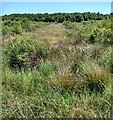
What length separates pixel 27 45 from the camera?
7848 millimetres

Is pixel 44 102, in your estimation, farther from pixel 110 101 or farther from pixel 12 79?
pixel 12 79

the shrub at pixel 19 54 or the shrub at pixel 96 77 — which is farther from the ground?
the shrub at pixel 19 54

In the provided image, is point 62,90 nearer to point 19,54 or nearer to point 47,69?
point 47,69

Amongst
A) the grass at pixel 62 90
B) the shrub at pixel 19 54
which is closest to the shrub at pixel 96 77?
the grass at pixel 62 90

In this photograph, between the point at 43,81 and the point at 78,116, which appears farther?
the point at 43,81

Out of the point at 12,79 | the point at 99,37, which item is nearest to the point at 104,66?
the point at 12,79

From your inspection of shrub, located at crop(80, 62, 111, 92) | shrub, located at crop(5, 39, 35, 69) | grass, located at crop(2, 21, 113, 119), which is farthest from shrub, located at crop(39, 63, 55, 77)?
shrub, located at crop(5, 39, 35, 69)

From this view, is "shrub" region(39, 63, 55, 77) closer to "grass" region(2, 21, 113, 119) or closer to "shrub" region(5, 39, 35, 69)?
"grass" region(2, 21, 113, 119)

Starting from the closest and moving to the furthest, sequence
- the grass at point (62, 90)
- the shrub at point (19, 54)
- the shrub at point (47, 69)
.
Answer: the grass at point (62, 90) < the shrub at point (47, 69) < the shrub at point (19, 54)

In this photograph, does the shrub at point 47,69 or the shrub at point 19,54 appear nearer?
the shrub at point 47,69

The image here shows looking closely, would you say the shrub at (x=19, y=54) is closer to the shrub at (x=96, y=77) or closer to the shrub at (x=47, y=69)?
the shrub at (x=47, y=69)

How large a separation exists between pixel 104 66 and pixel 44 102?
165 centimetres

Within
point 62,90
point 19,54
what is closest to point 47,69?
point 62,90

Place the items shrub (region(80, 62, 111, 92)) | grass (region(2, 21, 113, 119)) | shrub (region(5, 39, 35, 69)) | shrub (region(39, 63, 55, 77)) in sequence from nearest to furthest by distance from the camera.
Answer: grass (region(2, 21, 113, 119)) < shrub (region(80, 62, 111, 92)) < shrub (region(39, 63, 55, 77)) < shrub (region(5, 39, 35, 69))
